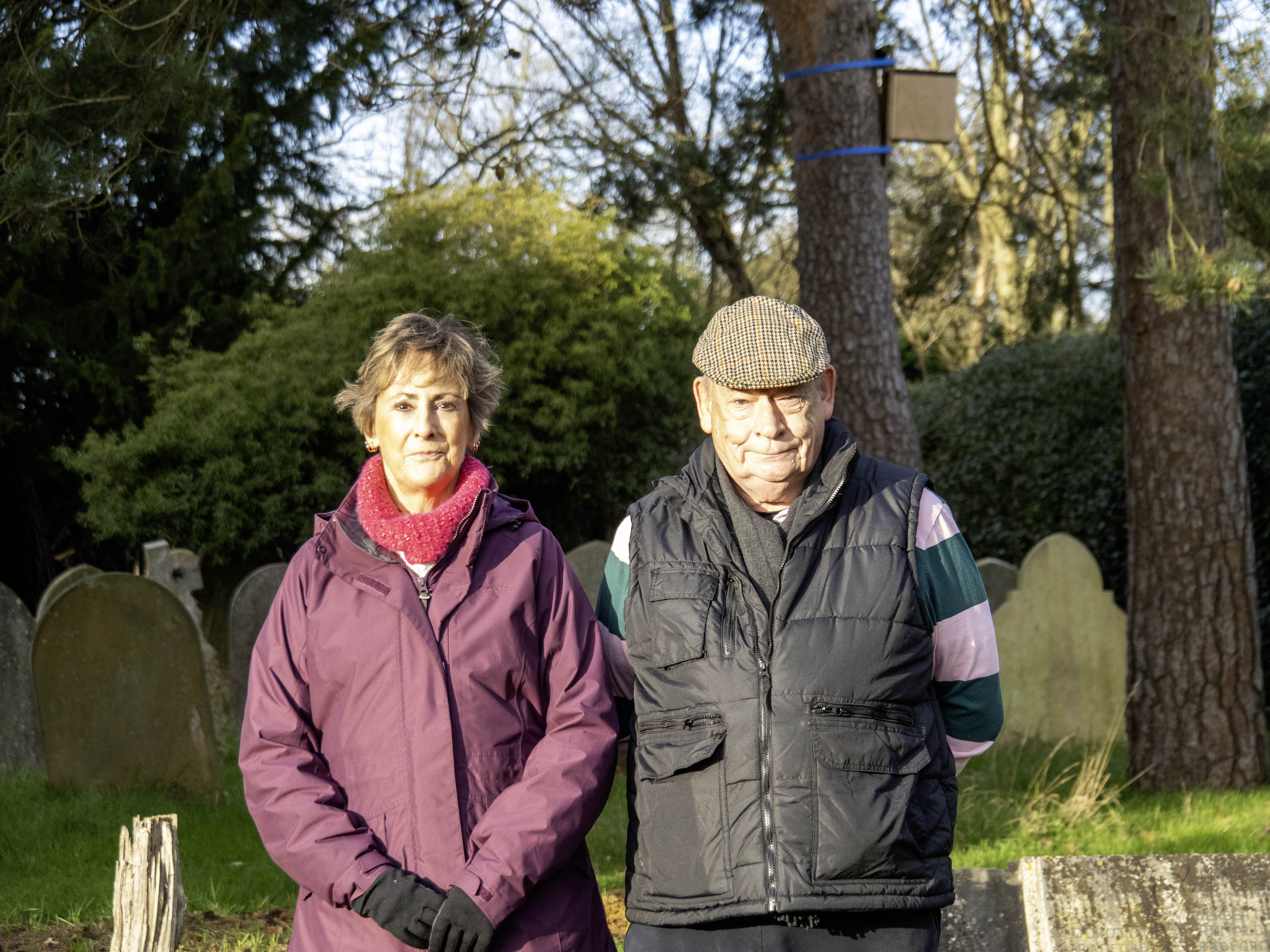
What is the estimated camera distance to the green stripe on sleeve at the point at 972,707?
2447 millimetres

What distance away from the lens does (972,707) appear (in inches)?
96.8

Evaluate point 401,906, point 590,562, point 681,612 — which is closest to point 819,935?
point 681,612

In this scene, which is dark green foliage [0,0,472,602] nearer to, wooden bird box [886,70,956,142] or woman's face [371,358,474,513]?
wooden bird box [886,70,956,142]

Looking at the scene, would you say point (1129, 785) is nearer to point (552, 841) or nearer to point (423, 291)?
point (552, 841)

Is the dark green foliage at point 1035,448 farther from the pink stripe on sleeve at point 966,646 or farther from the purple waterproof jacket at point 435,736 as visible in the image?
the purple waterproof jacket at point 435,736

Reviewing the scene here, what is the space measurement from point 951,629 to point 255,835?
168 inches

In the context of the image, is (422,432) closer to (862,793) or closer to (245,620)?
(862,793)

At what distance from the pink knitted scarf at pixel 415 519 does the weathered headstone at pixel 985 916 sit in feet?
6.95

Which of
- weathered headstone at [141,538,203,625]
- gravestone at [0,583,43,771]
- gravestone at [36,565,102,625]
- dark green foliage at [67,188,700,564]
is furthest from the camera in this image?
dark green foliage at [67,188,700,564]

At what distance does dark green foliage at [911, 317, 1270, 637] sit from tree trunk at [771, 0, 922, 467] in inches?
149

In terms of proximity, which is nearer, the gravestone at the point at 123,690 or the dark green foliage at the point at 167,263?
the gravestone at the point at 123,690

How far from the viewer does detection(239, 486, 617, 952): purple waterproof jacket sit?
2270mm

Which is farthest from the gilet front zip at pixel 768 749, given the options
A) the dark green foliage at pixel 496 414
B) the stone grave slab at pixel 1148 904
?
the dark green foliage at pixel 496 414

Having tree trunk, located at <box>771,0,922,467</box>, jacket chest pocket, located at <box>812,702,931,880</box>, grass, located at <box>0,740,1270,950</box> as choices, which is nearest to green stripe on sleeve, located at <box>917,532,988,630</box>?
jacket chest pocket, located at <box>812,702,931,880</box>
